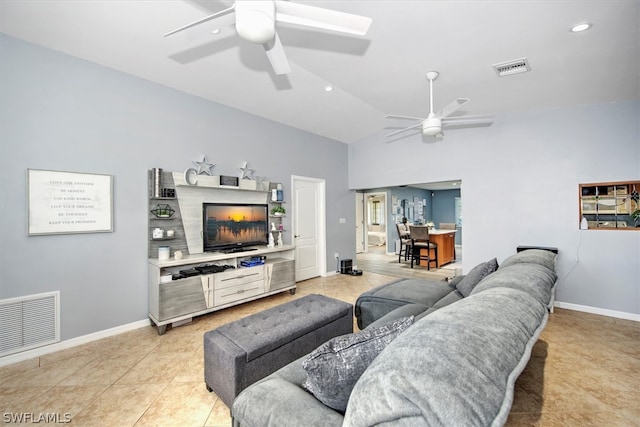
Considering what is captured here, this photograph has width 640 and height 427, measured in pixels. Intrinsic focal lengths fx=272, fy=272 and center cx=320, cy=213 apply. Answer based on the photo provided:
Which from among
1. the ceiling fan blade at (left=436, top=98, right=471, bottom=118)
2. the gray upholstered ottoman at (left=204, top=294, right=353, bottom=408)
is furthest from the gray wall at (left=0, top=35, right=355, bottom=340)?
the ceiling fan blade at (left=436, top=98, right=471, bottom=118)

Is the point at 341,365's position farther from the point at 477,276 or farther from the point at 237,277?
the point at 237,277

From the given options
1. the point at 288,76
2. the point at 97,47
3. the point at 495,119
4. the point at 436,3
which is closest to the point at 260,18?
the point at 436,3

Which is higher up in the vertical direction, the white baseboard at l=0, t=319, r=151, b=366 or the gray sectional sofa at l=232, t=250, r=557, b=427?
the gray sectional sofa at l=232, t=250, r=557, b=427

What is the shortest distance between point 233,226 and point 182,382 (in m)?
2.30

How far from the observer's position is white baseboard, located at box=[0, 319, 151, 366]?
253cm

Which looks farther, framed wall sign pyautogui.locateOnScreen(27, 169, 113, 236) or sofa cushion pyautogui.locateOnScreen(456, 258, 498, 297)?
framed wall sign pyautogui.locateOnScreen(27, 169, 113, 236)

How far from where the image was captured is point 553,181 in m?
3.99

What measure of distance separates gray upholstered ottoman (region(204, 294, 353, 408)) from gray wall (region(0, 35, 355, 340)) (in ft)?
6.18

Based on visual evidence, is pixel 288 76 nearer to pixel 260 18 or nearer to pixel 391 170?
pixel 260 18

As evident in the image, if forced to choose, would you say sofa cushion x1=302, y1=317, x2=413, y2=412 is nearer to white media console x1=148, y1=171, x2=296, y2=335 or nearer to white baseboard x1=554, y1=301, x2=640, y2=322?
white media console x1=148, y1=171, x2=296, y2=335

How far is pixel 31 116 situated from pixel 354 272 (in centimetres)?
539

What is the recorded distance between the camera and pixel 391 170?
5.70 metres

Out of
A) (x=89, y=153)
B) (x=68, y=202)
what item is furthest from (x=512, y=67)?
(x=68, y=202)

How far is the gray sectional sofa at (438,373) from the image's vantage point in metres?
0.62
